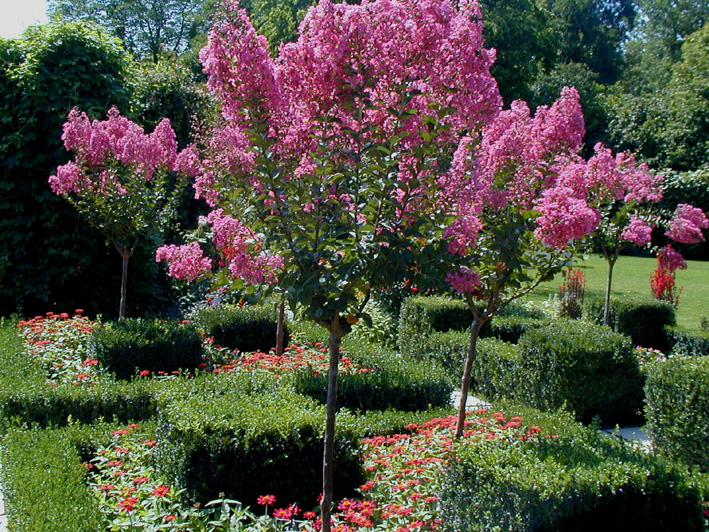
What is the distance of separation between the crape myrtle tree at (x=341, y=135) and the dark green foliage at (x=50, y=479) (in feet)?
4.24

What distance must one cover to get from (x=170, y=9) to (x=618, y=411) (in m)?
29.9

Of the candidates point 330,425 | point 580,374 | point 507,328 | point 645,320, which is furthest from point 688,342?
point 330,425

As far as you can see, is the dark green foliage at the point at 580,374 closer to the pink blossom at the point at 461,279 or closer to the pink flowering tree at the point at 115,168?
the pink blossom at the point at 461,279

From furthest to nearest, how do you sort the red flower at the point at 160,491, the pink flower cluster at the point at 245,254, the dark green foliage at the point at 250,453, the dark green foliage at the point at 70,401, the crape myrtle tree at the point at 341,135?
the dark green foliage at the point at 70,401 → the dark green foliage at the point at 250,453 → the red flower at the point at 160,491 → the pink flower cluster at the point at 245,254 → the crape myrtle tree at the point at 341,135

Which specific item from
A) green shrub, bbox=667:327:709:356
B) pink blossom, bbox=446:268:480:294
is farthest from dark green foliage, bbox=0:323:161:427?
green shrub, bbox=667:327:709:356

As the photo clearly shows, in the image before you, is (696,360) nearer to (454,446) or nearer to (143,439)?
(454,446)

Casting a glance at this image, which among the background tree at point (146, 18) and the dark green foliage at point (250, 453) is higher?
the background tree at point (146, 18)

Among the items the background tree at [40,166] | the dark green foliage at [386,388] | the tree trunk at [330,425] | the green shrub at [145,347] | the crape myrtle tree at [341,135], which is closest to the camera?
the crape myrtle tree at [341,135]

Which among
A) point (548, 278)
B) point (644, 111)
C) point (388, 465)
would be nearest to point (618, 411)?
point (548, 278)

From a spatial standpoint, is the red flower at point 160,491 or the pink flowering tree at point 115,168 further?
the pink flowering tree at point 115,168

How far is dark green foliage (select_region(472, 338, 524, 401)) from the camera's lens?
20.1ft

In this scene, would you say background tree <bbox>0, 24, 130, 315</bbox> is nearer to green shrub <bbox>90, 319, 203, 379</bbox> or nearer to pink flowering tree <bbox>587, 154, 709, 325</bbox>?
green shrub <bbox>90, 319, 203, 379</bbox>

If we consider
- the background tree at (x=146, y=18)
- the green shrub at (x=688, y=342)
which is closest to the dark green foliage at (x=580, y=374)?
the green shrub at (x=688, y=342)

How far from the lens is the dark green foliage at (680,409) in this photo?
15.0 feet
